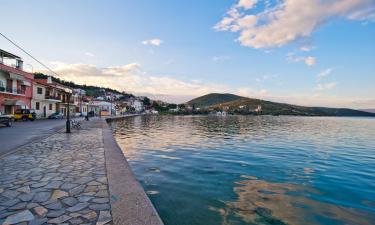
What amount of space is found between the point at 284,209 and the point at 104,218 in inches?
171

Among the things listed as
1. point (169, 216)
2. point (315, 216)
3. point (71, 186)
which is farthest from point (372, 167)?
point (71, 186)

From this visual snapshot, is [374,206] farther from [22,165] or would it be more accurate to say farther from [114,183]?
[22,165]

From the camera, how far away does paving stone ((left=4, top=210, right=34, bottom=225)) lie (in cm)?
357

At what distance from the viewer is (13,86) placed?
3412 cm

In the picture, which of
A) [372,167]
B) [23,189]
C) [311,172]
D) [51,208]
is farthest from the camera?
[372,167]

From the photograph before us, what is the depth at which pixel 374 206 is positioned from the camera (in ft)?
19.8

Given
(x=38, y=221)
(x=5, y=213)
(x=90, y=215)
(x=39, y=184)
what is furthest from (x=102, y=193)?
(x=39, y=184)

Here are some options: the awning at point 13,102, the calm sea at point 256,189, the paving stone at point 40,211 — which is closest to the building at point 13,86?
the awning at point 13,102

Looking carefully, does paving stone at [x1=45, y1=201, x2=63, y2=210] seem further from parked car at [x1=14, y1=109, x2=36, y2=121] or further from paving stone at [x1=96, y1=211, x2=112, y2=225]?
parked car at [x1=14, y1=109, x2=36, y2=121]

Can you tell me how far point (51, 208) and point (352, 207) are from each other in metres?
7.25

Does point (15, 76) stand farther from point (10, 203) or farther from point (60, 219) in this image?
point (60, 219)

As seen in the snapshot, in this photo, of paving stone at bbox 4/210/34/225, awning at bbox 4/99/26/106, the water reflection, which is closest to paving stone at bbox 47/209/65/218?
paving stone at bbox 4/210/34/225

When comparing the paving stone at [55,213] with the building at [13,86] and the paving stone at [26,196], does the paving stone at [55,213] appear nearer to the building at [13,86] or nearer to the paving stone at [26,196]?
the paving stone at [26,196]

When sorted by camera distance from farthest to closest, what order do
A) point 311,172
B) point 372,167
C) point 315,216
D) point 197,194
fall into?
point 372,167, point 311,172, point 197,194, point 315,216
